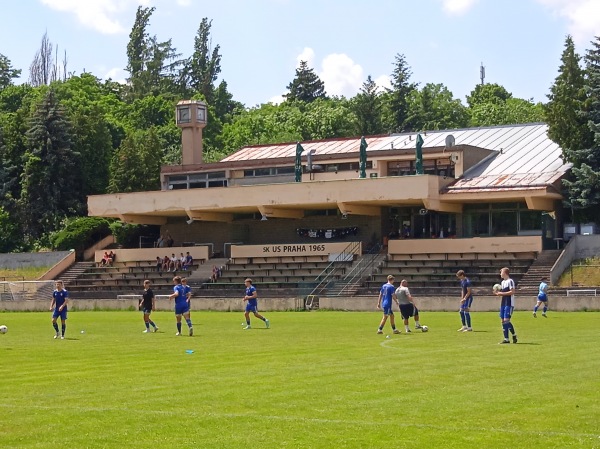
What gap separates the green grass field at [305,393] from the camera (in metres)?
14.2

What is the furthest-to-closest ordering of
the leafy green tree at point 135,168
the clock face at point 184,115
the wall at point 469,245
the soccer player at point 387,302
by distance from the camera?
1. the leafy green tree at point 135,168
2. the clock face at point 184,115
3. the wall at point 469,245
4. the soccer player at point 387,302

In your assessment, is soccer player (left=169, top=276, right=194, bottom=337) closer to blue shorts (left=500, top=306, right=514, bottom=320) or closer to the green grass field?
the green grass field

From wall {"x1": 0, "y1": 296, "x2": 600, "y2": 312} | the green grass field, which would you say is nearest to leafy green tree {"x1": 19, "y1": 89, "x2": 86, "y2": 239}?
wall {"x1": 0, "y1": 296, "x2": 600, "y2": 312}

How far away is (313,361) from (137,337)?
11357mm

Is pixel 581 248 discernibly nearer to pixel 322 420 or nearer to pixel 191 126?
pixel 191 126

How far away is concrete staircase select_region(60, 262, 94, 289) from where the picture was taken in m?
76.1

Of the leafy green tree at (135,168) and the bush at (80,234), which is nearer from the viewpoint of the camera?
the bush at (80,234)

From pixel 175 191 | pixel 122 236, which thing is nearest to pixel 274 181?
pixel 175 191

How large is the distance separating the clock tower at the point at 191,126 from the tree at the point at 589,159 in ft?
96.3

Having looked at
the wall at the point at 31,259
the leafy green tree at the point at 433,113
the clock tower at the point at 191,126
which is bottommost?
the wall at the point at 31,259

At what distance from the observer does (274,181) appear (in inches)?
3068

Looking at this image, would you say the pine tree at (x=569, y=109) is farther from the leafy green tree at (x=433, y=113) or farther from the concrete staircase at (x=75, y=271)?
the leafy green tree at (x=433, y=113)

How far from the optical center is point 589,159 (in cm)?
6669

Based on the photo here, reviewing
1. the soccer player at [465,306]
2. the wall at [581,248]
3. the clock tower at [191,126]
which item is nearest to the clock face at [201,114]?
the clock tower at [191,126]
